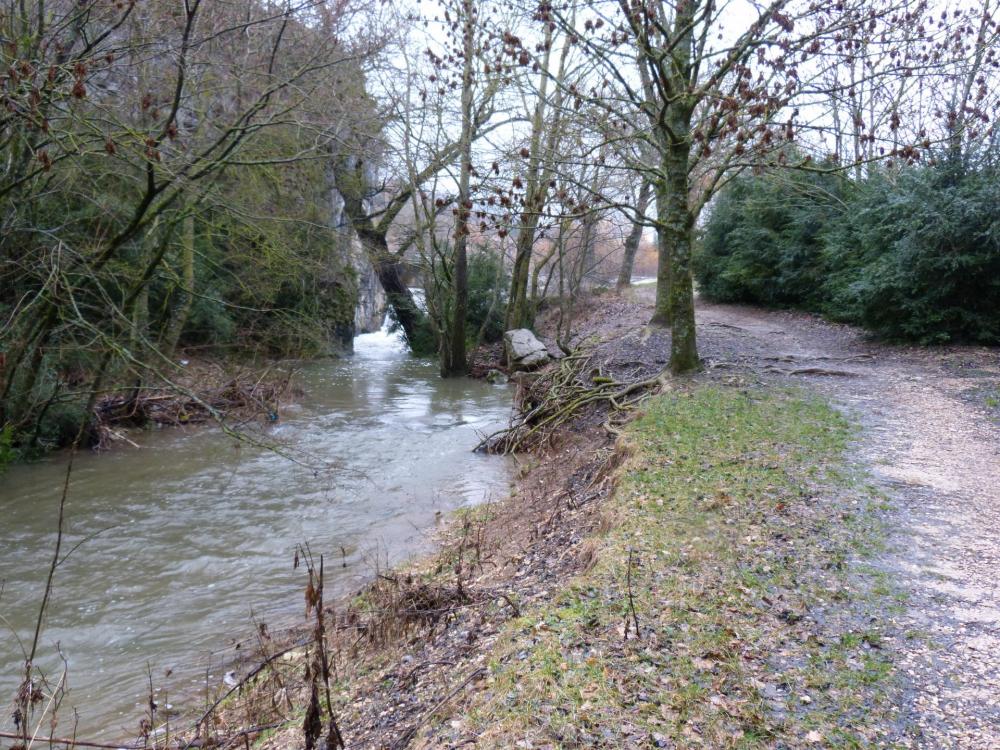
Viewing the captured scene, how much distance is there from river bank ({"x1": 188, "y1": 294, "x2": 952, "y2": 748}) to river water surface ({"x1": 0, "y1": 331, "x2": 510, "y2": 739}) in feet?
3.08

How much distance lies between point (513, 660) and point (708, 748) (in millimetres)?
1195

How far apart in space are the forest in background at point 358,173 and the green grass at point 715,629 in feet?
14.0

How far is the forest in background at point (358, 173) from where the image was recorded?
8.17 m

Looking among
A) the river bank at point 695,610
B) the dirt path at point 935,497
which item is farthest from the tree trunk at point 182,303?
the dirt path at point 935,497

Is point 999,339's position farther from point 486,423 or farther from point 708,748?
point 708,748

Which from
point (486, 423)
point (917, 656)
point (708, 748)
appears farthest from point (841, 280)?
point (708, 748)

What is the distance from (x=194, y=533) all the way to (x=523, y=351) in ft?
38.7

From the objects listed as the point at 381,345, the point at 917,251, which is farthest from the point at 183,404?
the point at 381,345

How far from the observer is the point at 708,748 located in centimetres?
311

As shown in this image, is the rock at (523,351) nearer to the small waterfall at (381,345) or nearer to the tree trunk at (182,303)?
the small waterfall at (381,345)

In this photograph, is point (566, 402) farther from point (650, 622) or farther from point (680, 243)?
point (650, 622)

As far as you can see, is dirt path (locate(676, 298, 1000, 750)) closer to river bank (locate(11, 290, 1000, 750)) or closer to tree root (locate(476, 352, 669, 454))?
river bank (locate(11, 290, 1000, 750))

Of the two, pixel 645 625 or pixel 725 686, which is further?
pixel 645 625

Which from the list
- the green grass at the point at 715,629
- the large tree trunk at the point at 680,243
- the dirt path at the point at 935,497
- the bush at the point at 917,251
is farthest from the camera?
the bush at the point at 917,251
